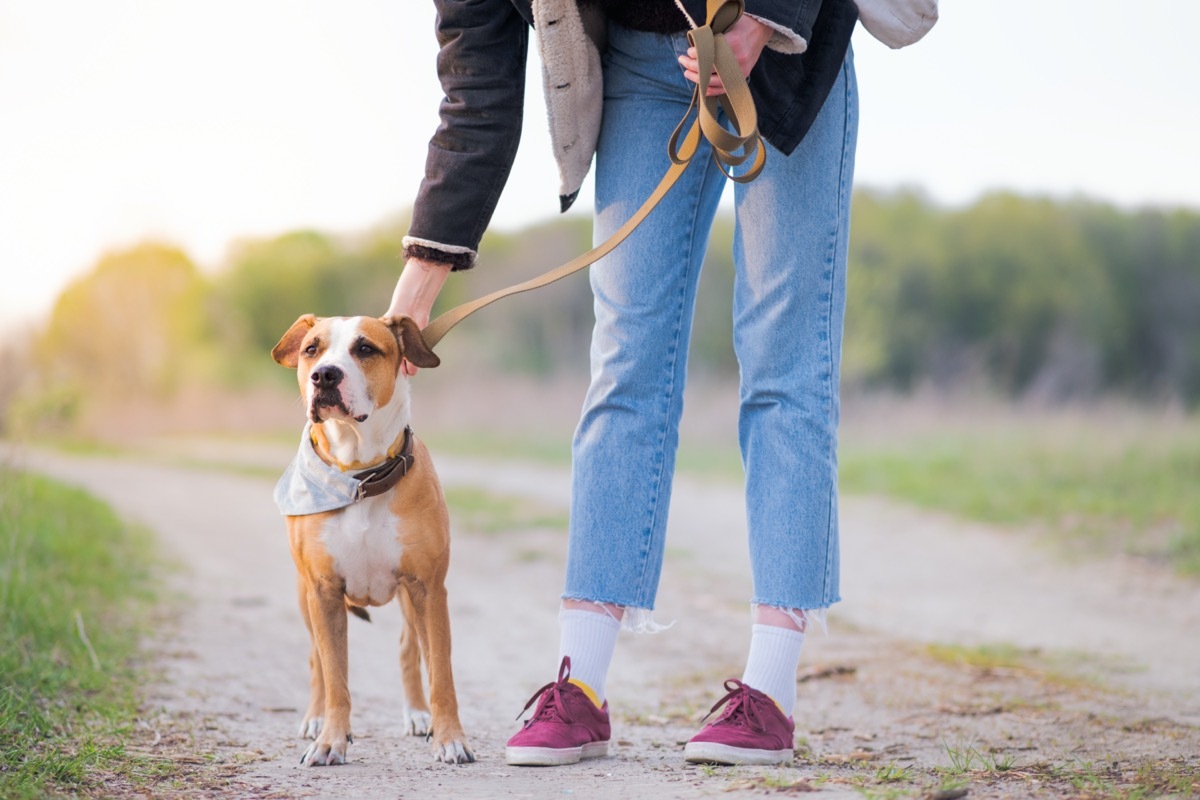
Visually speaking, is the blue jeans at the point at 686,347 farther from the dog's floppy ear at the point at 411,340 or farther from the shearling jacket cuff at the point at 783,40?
the dog's floppy ear at the point at 411,340

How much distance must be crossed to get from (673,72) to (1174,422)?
391 inches

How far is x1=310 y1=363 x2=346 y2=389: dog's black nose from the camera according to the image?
2465mm

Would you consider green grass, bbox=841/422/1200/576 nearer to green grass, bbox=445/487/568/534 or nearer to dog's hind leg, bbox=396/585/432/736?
green grass, bbox=445/487/568/534

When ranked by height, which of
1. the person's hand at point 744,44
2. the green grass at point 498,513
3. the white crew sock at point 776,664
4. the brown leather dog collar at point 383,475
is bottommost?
the green grass at point 498,513

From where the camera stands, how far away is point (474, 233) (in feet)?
8.48

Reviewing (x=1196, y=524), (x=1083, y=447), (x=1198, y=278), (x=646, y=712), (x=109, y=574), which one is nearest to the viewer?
(x=646, y=712)

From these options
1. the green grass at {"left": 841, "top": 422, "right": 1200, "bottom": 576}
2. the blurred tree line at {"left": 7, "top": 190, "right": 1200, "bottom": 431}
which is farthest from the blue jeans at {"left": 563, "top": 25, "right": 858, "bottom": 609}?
the blurred tree line at {"left": 7, "top": 190, "right": 1200, "bottom": 431}

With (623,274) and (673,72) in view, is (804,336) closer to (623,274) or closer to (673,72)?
(623,274)

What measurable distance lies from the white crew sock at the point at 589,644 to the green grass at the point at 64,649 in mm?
855

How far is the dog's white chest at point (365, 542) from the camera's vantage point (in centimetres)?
249

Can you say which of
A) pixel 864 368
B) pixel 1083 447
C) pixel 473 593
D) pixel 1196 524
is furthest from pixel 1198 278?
pixel 473 593

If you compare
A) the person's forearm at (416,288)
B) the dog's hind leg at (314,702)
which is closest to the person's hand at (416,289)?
the person's forearm at (416,288)

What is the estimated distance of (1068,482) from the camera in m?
8.84

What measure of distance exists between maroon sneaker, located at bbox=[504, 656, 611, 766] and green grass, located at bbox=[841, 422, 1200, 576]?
4.62 meters
